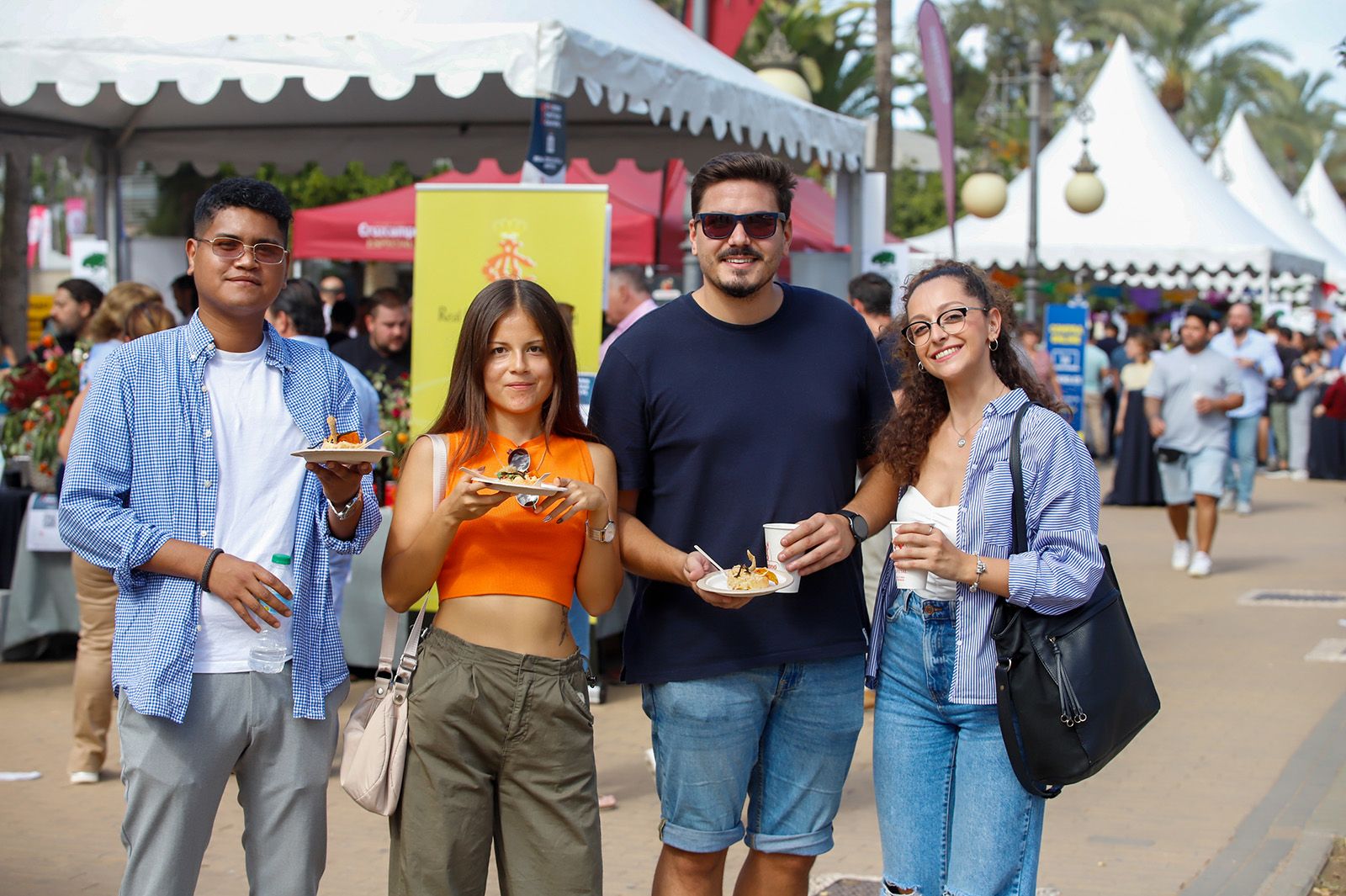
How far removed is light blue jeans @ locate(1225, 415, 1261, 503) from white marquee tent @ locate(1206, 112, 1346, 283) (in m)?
14.3

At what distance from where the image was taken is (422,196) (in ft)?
22.6

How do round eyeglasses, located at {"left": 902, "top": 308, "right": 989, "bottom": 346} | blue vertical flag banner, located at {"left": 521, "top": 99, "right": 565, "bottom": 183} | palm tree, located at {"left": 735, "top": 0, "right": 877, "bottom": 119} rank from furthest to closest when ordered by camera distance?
→ palm tree, located at {"left": 735, "top": 0, "right": 877, "bottom": 119} < blue vertical flag banner, located at {"left": 521, "top": 99, "right": 565, "bottom": 183} < round eyeglasses, located at {"left": 902, "top": 308, "right": 989, "bottom": 346}

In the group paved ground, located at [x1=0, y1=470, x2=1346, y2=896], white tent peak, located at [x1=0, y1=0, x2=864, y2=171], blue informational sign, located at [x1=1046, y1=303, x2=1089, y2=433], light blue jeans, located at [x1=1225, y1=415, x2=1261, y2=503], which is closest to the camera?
paved ground, located at [x1=0, y1=470, x2=1346, y2=896]

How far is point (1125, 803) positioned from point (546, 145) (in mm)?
4076

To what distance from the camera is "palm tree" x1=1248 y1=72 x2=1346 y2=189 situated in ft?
175

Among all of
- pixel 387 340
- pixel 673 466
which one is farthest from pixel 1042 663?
pixel 387 340

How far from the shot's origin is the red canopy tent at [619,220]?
14.4m

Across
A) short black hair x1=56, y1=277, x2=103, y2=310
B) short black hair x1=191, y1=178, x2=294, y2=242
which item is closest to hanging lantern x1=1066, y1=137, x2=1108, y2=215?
short black hair x1=56, y1=277, x2=103, y2=310

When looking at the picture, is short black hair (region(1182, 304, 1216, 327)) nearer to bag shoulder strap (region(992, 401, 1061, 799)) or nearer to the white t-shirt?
bag shoulder strap (region(992, 401, 1061, 799))

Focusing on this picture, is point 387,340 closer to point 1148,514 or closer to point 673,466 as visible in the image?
point 673,466

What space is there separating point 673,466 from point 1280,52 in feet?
167

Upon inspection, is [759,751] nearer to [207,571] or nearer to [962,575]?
[962,575]

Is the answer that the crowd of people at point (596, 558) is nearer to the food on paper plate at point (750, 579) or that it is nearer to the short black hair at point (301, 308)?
the food on paper plate at point (750, 579)

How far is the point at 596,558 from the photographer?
10.8 ft
